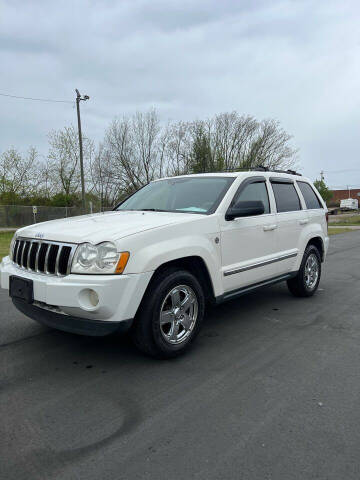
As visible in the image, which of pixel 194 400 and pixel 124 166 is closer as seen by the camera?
pixel 194 400

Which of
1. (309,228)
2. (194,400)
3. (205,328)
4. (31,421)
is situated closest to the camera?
(31,421)

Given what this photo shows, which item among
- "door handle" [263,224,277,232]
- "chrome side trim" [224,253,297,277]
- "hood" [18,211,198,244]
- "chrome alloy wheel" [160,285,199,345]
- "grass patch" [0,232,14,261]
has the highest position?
"hood" [18,211,198,244]

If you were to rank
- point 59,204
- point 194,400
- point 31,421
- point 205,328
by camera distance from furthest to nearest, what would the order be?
point 59,204 → point 205,328 → point 194,400 → point 31,421

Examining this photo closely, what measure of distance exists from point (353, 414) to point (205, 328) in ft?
6.65

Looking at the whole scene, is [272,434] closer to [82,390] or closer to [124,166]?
[82,390]

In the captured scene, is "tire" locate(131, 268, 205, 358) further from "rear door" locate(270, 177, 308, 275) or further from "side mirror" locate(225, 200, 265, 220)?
"rear door" locate(270, 177, 308, 275)

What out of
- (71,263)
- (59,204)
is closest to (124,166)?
(59,204)

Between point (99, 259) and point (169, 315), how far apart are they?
2.78ft

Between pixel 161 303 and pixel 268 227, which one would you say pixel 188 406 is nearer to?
pixel 161 303

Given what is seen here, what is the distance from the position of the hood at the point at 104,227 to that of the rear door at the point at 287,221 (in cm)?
166

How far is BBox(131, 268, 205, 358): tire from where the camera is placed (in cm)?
327

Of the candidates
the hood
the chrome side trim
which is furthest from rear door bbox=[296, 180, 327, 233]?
the hood

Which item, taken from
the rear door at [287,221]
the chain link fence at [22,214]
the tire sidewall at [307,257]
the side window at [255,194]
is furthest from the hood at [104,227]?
the chain link fence at [22,214]

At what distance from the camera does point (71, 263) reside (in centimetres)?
312
